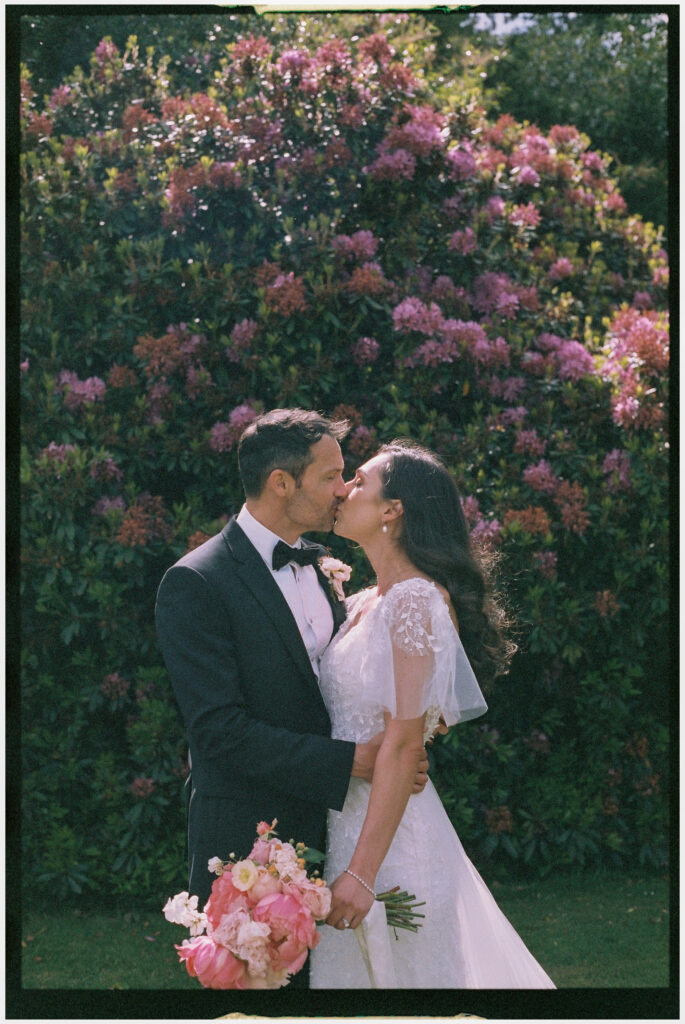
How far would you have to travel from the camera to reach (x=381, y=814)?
2.67m

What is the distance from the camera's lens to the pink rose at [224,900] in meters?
2.45

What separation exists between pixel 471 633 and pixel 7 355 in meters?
2.56

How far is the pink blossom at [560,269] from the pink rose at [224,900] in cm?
385

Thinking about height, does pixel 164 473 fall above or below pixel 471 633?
above

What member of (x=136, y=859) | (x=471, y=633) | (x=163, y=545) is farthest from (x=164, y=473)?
(x=471, y=633)

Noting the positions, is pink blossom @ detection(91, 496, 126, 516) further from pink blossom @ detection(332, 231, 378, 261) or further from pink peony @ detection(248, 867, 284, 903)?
pink peony @ detection(248, 867, 284, 903)

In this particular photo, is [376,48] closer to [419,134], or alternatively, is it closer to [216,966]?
[419,134]

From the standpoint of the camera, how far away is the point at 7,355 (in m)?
4.45

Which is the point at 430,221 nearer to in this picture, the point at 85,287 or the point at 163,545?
the point at 85,287

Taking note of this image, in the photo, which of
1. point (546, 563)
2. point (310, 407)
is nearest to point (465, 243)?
point (310, 407)

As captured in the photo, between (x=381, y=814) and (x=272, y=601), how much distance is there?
66 centimetres

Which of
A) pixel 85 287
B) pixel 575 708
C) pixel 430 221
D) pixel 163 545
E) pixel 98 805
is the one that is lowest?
pixel 98 805

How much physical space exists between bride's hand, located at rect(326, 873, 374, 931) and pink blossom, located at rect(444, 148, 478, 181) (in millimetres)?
3774

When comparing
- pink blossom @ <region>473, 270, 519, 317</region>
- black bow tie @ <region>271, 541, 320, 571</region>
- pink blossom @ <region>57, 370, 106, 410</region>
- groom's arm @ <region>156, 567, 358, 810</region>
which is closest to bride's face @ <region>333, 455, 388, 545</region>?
black bow tie @ <region>271, 541, 320, 571</region>
